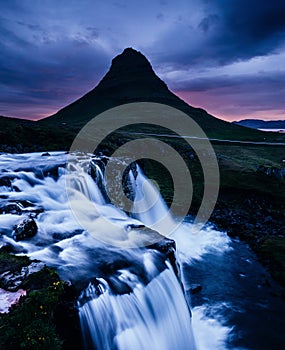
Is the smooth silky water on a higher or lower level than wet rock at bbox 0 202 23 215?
lower

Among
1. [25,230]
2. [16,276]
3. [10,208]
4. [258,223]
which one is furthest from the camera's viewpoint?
[258,223]

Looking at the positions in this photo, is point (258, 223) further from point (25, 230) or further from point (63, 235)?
point (25, 230)

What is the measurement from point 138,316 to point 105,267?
2.12 meters

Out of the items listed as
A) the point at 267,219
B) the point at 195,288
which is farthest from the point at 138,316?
the point at 267,219

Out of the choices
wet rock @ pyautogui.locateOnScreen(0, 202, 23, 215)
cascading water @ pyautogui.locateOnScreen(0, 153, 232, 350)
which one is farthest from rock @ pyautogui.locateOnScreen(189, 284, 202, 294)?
wet rock @ pyautogui.locateOnScreen(0, 202, 23, 215)

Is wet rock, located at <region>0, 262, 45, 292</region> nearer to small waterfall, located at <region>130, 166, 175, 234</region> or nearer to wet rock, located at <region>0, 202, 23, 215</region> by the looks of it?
wet rock, located at <region>0, 202, 23, 215</region>

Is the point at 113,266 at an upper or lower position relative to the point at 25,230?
lower

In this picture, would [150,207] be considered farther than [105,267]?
Yes

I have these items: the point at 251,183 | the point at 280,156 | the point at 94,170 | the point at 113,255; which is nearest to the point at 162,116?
the point at 280,156

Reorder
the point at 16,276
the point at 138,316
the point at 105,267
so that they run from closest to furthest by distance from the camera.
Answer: the point at 16,276, the point at 138,316, the point at 105,267

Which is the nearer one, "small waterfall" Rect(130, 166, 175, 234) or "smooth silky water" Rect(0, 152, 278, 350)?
"smooth silky water" Rect(0, 152, 278, 350)

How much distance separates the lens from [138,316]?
30.0ft

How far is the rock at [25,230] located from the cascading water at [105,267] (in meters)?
0.25

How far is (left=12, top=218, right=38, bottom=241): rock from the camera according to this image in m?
10.9
